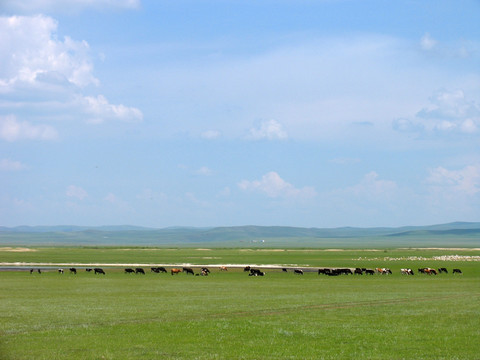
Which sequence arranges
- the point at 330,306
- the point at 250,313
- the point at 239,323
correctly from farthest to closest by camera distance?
the point at 330,306 → the point at 250,313 → the point at 239,323

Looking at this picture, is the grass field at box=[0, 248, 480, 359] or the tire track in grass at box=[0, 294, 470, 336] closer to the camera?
the grass field at box=[0, 248, 480, 359]

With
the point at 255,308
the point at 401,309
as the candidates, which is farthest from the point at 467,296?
the point at 255,308

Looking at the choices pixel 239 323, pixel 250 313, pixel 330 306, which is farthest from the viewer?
pixel 330 306

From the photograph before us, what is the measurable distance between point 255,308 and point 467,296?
48.3 feet

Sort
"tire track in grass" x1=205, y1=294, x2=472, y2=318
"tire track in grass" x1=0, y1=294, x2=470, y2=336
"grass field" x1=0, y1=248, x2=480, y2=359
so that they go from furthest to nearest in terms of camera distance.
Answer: "tire track in grass" x1=205, y1=294, x2=472, y2=318
"tire track in grass" x1=0, y1=294, x2=470, y2=336
"grass field" x1=0, y1=248, x2=480, y2=359

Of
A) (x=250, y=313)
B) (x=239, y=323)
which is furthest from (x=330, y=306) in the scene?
(x=239, y=323)

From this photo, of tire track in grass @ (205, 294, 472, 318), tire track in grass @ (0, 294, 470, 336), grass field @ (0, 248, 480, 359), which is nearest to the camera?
grass field @ (0, 248, 480, 359)

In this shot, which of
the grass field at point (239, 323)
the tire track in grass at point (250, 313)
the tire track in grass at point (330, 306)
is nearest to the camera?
the grass field at point (239, 323)

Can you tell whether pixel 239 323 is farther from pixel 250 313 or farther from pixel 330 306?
pixel 330 306

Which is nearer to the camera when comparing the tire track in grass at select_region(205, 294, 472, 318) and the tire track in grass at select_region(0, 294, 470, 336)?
the tire track in grass at select_region(0, 294, 470, 336)

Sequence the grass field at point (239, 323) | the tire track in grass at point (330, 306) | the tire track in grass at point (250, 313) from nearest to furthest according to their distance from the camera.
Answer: the grass field at point (239, 323), the tire track in grass at point (250, 313), the tire track in grass at point (330, 306)

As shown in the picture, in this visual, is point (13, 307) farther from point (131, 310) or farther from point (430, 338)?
point (430, 338)

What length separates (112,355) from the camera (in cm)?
1995

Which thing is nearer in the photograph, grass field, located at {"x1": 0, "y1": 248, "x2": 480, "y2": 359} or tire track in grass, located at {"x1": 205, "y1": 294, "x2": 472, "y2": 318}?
grass field, located at {"x1": 0, "y1": 248, "x2": 480, "y2": 359}
